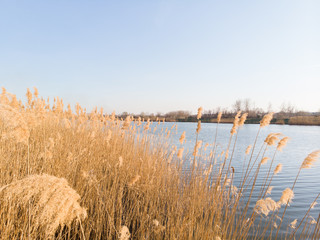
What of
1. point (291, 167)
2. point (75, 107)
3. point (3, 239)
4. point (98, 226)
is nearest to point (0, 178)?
point (3, 239)

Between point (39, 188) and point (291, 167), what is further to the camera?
point (291, 167)

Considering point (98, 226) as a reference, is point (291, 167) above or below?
below

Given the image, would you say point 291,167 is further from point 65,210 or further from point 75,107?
point 65,210

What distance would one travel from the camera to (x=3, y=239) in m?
1.73

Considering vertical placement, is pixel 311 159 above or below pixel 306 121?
below

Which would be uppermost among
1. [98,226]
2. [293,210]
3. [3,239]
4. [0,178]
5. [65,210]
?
[65,210]

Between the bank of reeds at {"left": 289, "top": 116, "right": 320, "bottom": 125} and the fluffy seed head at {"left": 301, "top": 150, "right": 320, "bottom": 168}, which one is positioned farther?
the bank of reeds at {"left": 289, "top": 116, "right": 320, "bottom": 125}

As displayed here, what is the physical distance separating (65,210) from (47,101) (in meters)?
6.94

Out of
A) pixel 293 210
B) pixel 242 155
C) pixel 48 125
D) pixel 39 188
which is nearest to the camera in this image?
pixel 39 188

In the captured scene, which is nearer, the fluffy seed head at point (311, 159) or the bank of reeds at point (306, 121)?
the fluffy seed head at point (311, 159)

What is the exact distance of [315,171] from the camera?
842 cm

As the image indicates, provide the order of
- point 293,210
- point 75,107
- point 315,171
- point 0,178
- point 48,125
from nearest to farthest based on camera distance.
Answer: point 0,178 → point 293,210 → point 48,125 → point 75,107 → point 315,171

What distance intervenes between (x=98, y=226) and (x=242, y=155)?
1015cm

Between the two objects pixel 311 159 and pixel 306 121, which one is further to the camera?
pixel 306 121
